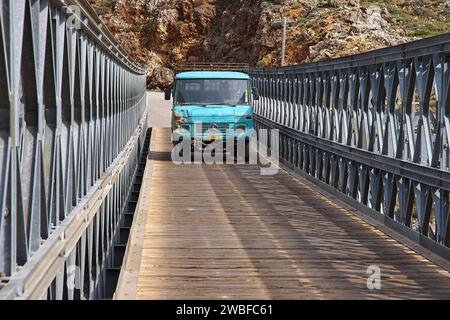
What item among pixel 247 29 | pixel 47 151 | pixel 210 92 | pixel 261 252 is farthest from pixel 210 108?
pixel 247 29

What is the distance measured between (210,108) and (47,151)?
14539 millimetres

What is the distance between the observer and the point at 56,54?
251 inches

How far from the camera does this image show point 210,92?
20953mm

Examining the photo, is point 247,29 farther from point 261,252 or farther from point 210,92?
point 261,252

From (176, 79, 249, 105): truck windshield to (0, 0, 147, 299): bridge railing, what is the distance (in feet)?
34.5

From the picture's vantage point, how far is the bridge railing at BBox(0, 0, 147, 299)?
4.55m

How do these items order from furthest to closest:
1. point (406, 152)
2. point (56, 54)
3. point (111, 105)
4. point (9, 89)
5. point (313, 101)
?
1. point (313, 101)
2. point (111, 105)
3. point (406, 152)
4. point (56, 54)
5. point (9, 89)

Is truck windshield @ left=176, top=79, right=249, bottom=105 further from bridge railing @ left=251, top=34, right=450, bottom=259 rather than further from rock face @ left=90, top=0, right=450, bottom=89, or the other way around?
rock face @ left=90, top=0, right=450, bottom=89

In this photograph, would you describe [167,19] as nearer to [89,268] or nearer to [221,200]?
[221,200]

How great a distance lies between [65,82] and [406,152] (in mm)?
5172

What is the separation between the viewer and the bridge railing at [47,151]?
4547 millimetres

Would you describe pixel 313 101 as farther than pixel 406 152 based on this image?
Yes

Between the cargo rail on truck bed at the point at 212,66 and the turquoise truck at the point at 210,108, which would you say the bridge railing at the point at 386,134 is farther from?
the cargo rail on truck bed at the point at 212,66

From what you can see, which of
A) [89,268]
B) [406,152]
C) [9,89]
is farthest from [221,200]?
[9,89]
